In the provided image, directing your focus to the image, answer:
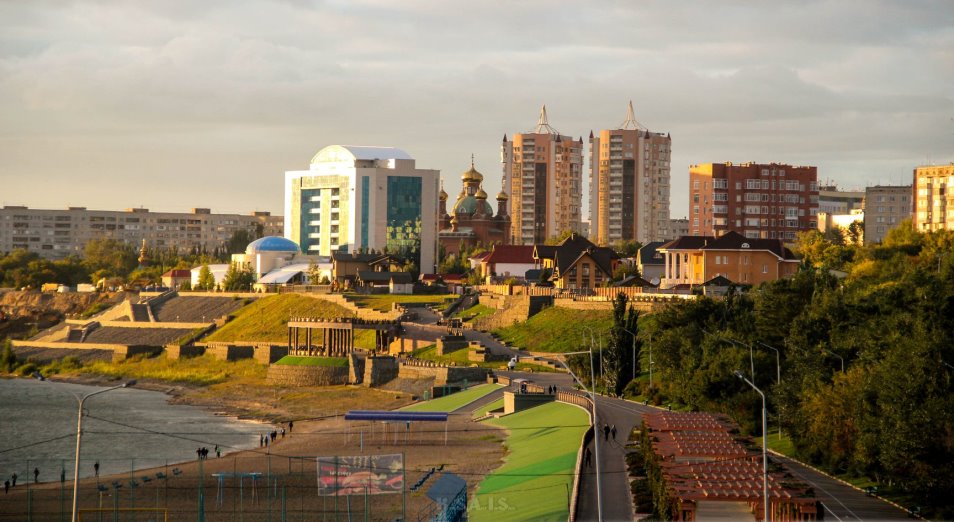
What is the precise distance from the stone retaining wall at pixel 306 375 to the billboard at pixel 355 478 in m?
50.8

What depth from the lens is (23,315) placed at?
18275 cm

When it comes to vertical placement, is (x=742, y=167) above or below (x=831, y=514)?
above

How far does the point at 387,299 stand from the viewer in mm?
145875

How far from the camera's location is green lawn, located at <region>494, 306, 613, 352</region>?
107375 mm

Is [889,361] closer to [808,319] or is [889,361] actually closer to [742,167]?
[808,319]

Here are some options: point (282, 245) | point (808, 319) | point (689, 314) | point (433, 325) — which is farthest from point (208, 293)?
point (808, 319)

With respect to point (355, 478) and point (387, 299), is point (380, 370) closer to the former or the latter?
point (387, 299)

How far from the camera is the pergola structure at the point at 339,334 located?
118 metres

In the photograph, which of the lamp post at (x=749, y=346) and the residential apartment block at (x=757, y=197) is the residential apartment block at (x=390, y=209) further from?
the lamp post at (x=749, y=346)

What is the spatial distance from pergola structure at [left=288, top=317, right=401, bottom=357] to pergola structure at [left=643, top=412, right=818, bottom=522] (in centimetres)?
5972

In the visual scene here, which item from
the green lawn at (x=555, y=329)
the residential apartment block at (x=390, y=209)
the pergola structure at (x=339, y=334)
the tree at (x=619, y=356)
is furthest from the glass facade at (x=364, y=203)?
the tree at (x=619, y=356)

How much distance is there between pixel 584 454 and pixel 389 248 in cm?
13598

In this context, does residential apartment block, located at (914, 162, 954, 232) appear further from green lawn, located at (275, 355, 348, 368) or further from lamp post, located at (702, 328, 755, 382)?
lamp post, located at (702, 328, 755, 382)

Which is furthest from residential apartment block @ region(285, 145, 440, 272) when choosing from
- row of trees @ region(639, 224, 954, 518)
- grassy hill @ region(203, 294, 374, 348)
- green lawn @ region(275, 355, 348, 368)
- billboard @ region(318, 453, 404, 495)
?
billboard @ region(318, 453, 404, 495)
